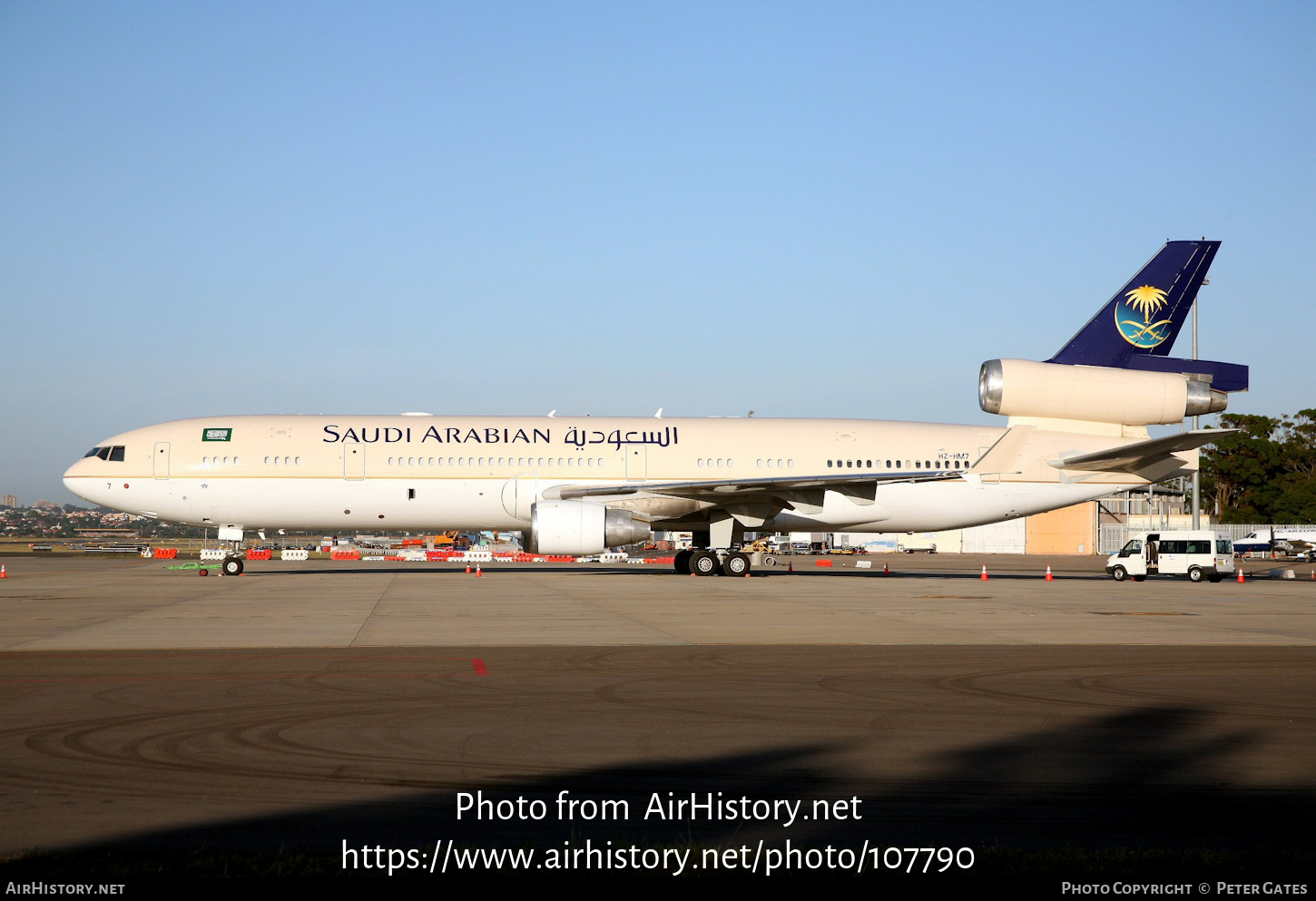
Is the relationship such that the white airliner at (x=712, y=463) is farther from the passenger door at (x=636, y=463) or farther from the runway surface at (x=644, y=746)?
the runway surface at (x=644, y=746)

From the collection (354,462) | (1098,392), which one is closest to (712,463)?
(354,462)

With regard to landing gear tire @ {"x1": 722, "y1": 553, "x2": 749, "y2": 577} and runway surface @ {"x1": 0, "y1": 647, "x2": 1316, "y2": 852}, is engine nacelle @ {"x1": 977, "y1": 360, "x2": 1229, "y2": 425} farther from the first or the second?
runway surface @ {"x1": 0, "y1": 647, "x2": 1316, "y2": 852}

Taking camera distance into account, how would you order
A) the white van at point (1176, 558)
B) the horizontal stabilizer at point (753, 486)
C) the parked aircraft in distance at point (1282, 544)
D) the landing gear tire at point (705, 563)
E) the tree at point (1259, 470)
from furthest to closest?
the tree at point (1259, 470) → the parked aircraft in distance at point (1282, 544) → the white van at point (1176, 558) → the landing gear tire at point (705, 563) → the horizontal stabilizer at point (753, 486)

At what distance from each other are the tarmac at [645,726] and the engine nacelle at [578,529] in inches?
361

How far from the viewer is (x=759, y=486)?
27266 mm

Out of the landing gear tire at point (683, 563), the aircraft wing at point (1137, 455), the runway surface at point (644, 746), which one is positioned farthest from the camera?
the landing gear tire at point (683, 563)

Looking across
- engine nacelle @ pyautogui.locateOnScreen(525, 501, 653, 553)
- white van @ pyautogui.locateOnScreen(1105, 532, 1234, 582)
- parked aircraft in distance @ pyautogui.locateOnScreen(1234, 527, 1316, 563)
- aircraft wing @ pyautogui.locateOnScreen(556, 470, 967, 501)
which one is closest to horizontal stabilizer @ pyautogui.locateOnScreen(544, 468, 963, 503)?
aircraft wing @ pyautogui.locateOnScreen(556, 470, 967, 501)

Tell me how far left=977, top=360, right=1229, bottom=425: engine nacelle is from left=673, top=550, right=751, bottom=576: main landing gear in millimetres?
8236

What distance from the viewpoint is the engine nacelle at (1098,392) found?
95.6 ft

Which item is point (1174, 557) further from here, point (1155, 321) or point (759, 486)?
point (759, 486)

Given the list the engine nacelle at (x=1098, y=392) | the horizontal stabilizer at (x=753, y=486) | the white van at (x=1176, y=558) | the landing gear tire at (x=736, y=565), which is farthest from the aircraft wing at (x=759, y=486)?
the white van at (x=1176, y=558)

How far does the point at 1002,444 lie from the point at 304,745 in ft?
85.8

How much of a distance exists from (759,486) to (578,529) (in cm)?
471

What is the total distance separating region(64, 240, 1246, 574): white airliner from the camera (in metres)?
28.1
